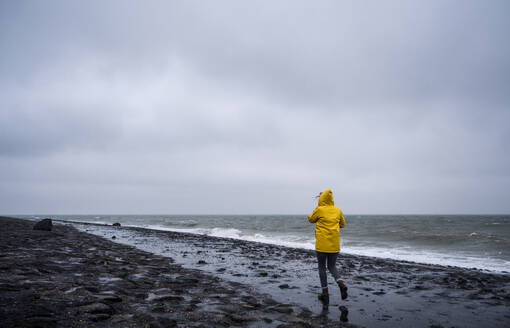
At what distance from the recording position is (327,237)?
280 inches

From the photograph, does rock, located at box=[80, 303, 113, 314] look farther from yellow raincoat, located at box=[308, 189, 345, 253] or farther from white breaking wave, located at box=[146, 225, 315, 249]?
white breaking wave, located at box=[146, 225, 315, 249]

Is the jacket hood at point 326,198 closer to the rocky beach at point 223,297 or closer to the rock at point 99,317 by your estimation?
the rocky beach at point 223,297

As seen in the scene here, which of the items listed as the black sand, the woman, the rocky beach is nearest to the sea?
the rocky beach

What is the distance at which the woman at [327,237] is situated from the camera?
7070mm

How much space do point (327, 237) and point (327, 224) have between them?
32 centimetres

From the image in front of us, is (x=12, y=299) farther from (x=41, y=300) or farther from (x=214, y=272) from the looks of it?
(x=214, y=272)

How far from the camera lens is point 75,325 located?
4.38 m

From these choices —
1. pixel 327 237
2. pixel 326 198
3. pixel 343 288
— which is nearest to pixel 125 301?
pixel 327 237

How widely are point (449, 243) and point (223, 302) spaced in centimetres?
2646

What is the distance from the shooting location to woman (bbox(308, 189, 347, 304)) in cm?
707

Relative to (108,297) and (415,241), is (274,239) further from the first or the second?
(108,297)

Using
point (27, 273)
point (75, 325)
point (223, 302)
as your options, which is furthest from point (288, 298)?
point (27, 273)

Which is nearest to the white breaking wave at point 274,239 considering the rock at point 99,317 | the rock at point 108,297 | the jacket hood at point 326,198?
the jacket hood at point 326,198

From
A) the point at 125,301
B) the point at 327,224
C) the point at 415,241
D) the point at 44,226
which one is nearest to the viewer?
the point at 125,301
